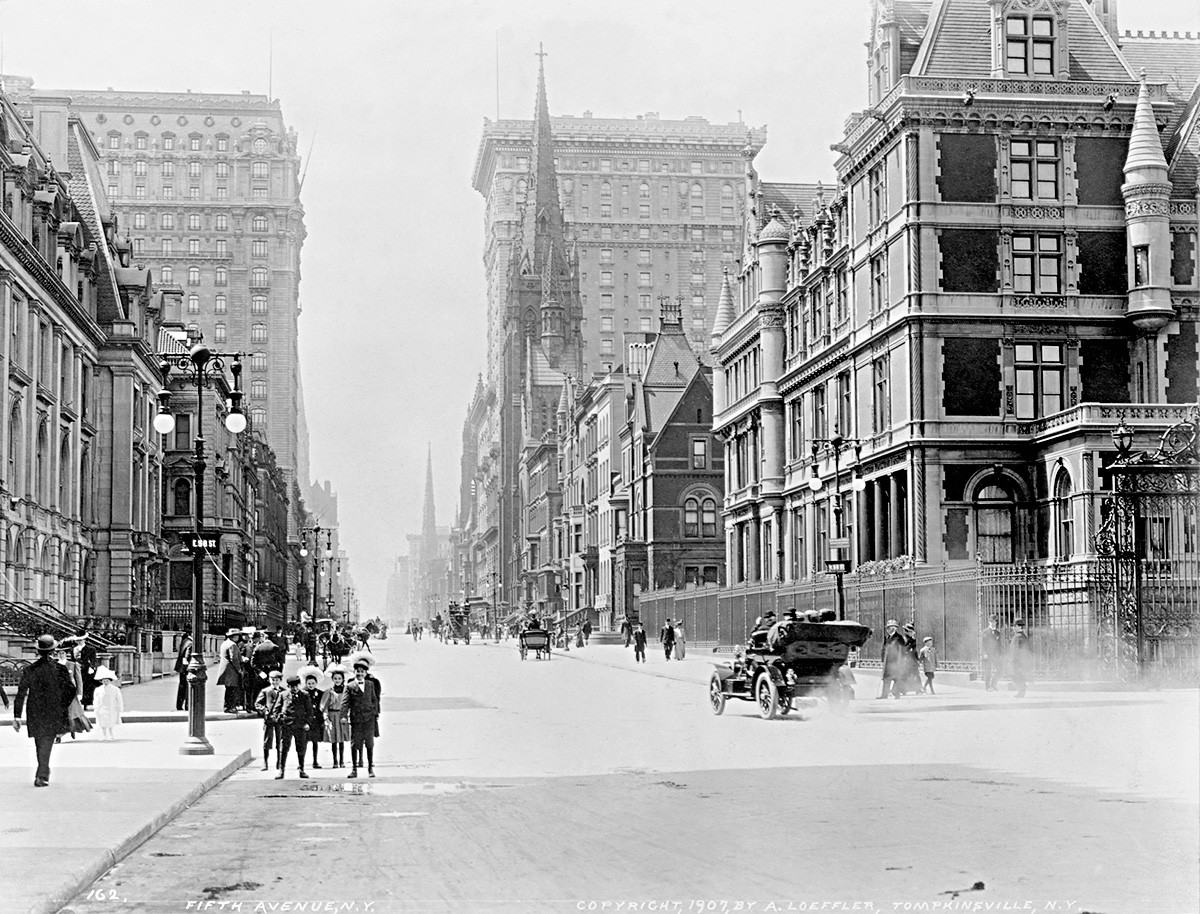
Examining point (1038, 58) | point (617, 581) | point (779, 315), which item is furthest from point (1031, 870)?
point (617, 581)

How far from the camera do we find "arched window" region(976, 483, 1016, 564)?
50156 millimetres

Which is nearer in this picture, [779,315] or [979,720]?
[979,720]

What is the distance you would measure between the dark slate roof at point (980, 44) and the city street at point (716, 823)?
95.7ft

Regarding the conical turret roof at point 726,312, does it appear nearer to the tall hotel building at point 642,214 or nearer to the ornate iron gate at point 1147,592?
the ornate iron gate at point 1147,592

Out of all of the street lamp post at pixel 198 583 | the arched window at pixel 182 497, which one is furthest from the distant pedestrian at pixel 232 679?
the arched window at pixel 182 497

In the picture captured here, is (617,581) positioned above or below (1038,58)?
below

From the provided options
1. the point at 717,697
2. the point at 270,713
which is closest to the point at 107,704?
the point at 270,713

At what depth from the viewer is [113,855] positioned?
1282 centimetres

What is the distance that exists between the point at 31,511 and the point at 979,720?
119 feet

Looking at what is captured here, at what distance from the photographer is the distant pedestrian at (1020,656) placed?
108ft

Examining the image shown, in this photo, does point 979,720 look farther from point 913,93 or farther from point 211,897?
point 913,93

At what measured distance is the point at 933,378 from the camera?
50.6 metres

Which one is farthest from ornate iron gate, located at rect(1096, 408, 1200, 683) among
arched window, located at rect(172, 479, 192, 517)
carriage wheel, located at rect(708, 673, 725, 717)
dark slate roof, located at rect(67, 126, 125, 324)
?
arched window, located at rect(172, 479, 192, 517)

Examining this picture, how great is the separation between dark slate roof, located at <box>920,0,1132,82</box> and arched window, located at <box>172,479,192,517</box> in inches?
1909
